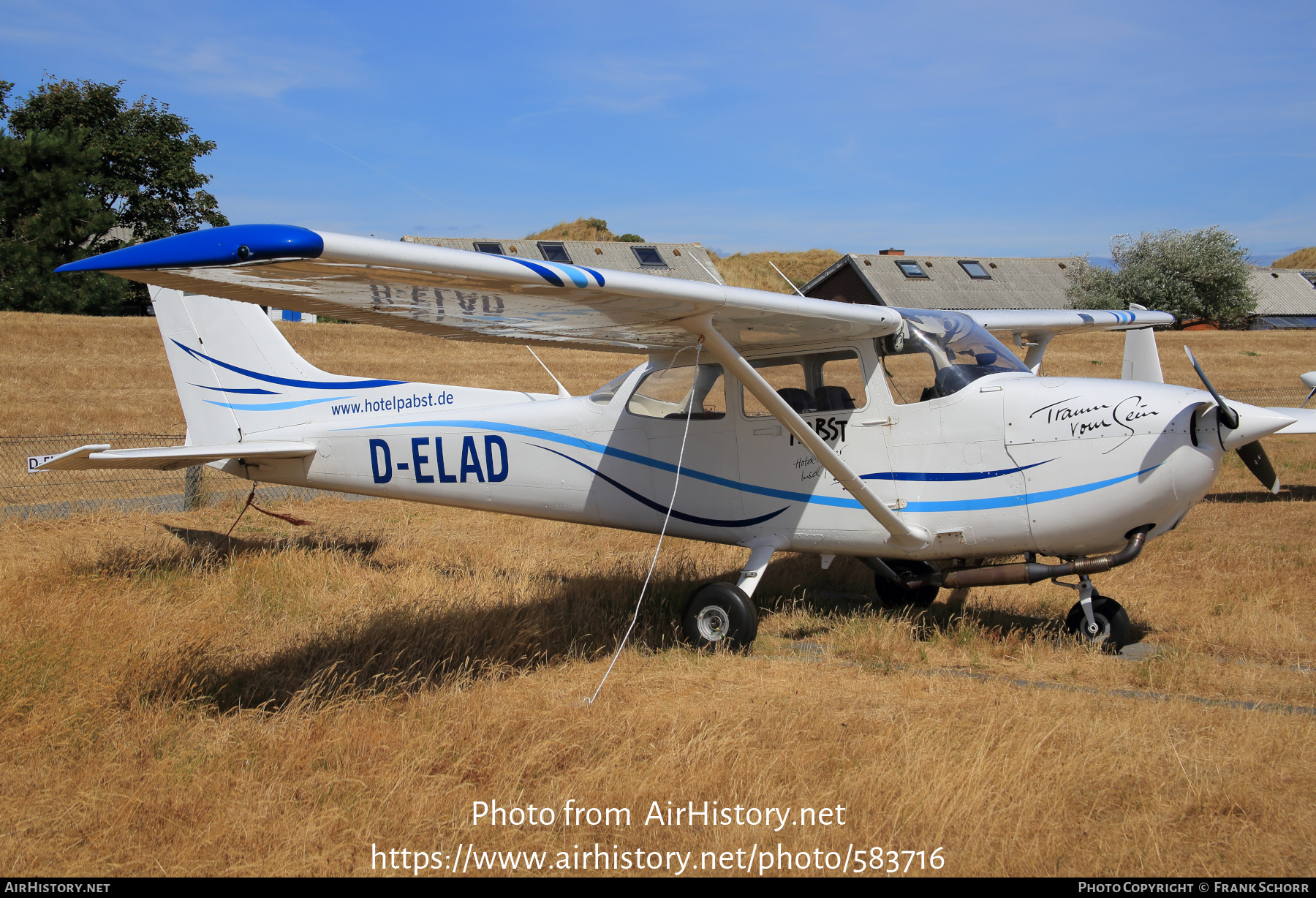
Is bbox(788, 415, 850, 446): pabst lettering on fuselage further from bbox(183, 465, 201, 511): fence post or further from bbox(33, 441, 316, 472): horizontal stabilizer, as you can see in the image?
bbox(183, 465, 201, 511): fence post

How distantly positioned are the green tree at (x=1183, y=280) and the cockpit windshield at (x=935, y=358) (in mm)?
35074

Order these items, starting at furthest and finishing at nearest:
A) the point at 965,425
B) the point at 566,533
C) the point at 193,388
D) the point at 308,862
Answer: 1. the point at 566,533
2. the point at 193,388
3. the point at 965,425
4. the point at 308,862

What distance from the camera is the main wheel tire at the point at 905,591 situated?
7137 millimetres

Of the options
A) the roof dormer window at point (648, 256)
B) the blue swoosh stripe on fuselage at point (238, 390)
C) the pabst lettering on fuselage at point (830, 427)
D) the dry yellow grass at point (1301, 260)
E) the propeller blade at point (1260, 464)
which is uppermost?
the dry yellow grass at point (1301, 260)

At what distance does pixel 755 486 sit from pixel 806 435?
0.89m

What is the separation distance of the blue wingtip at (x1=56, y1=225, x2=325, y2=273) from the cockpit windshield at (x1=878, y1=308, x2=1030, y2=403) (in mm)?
4060

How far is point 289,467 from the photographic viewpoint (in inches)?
320

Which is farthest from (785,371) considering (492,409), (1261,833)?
(1261,833)

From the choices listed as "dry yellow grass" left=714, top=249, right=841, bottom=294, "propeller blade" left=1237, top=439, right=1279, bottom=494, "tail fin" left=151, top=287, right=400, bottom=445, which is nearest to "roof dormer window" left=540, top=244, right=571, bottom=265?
"dry yellow grass" left=714, top=249, right=841, bottom=294

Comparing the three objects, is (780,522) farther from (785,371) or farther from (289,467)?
(289,467)

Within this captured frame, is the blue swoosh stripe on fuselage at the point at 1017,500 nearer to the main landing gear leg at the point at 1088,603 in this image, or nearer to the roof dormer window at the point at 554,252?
the main landing gear leg at the point at 1088,603

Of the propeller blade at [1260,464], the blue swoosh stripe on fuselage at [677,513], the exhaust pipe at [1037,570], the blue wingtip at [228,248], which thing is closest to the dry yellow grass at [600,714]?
the exhaust pipe at [1037,570]

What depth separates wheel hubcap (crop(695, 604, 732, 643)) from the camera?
6.26 meters

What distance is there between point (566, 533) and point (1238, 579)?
720cm
